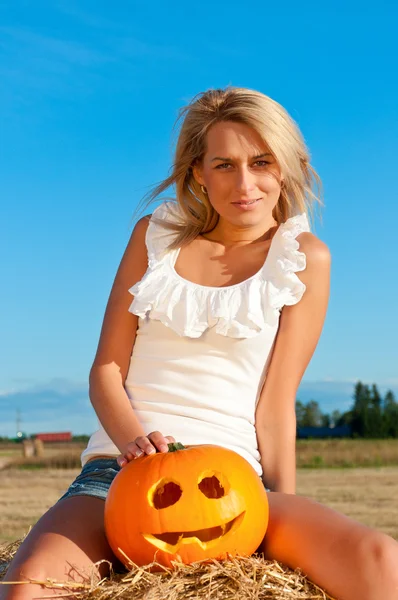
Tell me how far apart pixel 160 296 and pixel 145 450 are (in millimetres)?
771

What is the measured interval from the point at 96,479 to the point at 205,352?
2.09 feet

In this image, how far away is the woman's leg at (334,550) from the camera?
245cm


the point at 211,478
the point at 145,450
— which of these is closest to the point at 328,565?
the point at 211,478

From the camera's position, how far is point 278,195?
3.58 metres

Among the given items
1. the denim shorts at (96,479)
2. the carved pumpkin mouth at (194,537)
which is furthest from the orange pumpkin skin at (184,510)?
the denim shorts at (96,479)

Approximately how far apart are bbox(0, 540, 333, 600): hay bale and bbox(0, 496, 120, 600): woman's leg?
2.2 inches

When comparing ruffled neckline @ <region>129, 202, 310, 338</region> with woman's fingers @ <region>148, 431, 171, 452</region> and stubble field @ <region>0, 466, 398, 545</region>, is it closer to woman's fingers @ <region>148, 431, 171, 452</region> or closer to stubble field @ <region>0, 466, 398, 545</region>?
woman's fingers @ <region>148, 431, 171, 452</region>

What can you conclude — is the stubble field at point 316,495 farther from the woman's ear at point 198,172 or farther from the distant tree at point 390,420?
the distant tree at point 390,420

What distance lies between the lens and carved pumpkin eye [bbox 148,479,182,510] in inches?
108

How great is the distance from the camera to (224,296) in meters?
3.38

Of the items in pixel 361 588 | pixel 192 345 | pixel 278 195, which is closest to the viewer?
pixel 361 588

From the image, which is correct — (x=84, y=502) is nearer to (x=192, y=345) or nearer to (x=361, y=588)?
(x=192, y=345)

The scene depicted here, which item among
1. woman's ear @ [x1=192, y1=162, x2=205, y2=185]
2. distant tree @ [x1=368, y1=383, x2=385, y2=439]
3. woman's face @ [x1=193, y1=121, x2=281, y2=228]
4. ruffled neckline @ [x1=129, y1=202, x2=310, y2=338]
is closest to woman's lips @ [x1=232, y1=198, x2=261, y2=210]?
woman's face @ [x1=193, y1=121, x2=281, y2=228]

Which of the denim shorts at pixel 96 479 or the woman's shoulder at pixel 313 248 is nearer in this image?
the denim shorts at pixel 96 479
